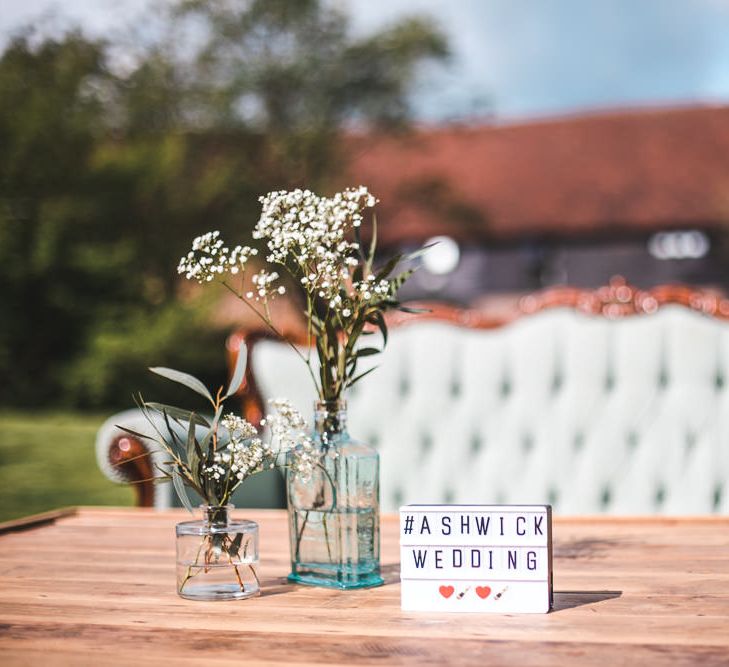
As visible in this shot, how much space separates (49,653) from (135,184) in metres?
10.9

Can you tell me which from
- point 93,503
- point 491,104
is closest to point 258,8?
point 491,104

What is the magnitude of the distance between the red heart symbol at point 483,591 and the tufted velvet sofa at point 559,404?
1.67 metres

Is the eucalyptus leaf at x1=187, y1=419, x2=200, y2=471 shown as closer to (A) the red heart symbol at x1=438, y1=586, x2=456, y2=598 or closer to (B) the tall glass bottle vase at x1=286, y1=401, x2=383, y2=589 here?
(B) the tall glass bottle vase at x1=286, y1=401, x2=383, y2=589

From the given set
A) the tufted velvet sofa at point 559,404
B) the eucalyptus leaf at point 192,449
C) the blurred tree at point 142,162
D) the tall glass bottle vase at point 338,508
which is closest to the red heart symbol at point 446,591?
the tall glass bottle vase at point 338,508

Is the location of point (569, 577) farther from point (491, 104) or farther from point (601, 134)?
point (601, 134)

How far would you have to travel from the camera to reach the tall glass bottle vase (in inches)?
52.8

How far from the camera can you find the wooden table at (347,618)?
1038mm

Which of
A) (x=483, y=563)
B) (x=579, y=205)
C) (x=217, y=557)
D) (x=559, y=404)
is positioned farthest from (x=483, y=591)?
(x=579, y=205)

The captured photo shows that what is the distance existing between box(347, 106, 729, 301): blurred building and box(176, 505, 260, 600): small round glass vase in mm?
15897

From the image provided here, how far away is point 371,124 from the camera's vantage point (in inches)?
623

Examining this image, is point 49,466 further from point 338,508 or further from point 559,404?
point 338,508

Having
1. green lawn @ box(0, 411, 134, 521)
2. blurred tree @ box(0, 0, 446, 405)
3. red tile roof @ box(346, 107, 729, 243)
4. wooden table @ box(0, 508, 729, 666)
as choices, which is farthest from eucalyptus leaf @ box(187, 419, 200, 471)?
red tile roof @ box(346, 107, 729, 243)

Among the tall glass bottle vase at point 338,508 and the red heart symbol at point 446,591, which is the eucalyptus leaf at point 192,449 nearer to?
the tall glass bottle vase at point 338,508

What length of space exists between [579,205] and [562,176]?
3.14 ft
